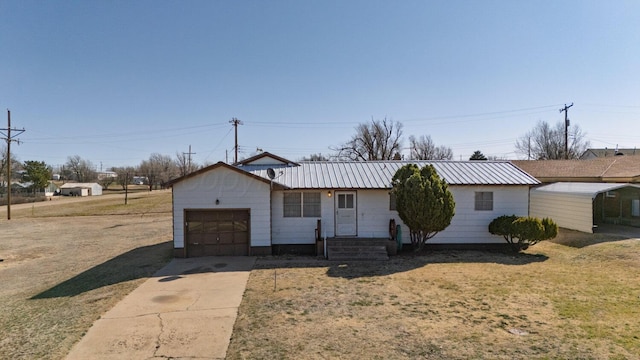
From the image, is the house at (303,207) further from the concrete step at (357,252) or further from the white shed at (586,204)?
the white shed at (586,204)

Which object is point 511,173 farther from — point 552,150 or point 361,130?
point 552,150

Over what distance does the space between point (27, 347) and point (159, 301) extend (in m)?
2.67

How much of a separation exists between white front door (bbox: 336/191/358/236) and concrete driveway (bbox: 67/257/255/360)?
Result: 470cm

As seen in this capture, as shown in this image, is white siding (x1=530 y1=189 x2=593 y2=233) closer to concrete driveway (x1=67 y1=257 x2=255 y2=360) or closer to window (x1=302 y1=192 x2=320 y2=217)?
window (x1=302 y1=192 x2=320 y2=217)

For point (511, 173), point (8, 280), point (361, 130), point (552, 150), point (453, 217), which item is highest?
point (361, 130)

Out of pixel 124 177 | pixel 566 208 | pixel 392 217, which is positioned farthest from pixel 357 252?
pixel 124 177

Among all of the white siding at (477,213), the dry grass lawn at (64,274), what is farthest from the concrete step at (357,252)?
the dry grass lawn at (64,274)

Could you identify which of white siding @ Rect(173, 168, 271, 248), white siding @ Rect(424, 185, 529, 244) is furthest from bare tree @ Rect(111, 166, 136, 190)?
white siding @ Rect(424, 185, 529, 244)

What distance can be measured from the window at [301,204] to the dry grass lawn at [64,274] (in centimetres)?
522

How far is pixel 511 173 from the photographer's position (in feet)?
50.6

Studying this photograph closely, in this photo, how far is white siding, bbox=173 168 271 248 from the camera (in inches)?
520

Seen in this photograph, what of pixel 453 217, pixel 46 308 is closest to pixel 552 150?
pixel 453 217

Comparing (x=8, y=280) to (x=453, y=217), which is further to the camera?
(x=453, y=217)

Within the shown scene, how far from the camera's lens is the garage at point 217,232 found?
43.9 feet
